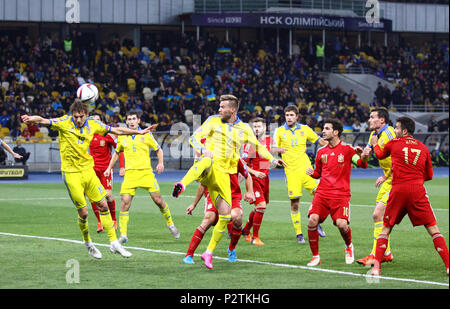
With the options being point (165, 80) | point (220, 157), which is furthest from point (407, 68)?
point (220, 157)

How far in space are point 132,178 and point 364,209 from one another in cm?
815

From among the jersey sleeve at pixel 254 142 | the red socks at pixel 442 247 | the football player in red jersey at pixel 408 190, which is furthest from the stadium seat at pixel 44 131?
the red socks at pixel 442 247

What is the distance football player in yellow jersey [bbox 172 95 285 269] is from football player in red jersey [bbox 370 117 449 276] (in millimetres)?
2126

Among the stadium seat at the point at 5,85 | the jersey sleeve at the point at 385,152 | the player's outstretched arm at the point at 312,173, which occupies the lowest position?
the player's outstretched arm at the point at 312,173

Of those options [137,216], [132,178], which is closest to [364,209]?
[137,216]

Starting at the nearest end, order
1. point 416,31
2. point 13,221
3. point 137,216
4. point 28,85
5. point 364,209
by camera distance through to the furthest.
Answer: point 13,221, point 137,216, point 364,209, point 28,85, point 416,31

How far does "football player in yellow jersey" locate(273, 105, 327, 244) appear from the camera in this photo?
14.0 metres

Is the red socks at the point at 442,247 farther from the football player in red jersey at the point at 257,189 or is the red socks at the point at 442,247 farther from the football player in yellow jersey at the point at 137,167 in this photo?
the football player in yellow jersey at the point at 137,167

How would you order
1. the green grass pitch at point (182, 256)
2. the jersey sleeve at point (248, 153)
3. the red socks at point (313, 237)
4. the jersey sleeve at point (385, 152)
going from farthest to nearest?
the jersey sleeve at point (248, 153) → the red socks at point (313, 237) → the jersey sleeve at point (385, 152) → the green grass pitch at point (182, 256)

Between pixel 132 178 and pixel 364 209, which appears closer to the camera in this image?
pixel 132 178

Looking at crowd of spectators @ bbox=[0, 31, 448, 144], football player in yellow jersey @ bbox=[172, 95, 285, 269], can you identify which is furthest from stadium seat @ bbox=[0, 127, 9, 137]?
football player in yellow jersey @ bbox=[172, 95, 285, 269]

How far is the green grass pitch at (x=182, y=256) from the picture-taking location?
9.37m

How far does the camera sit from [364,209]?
19.9m

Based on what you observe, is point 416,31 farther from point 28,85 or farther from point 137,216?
point 137,216
